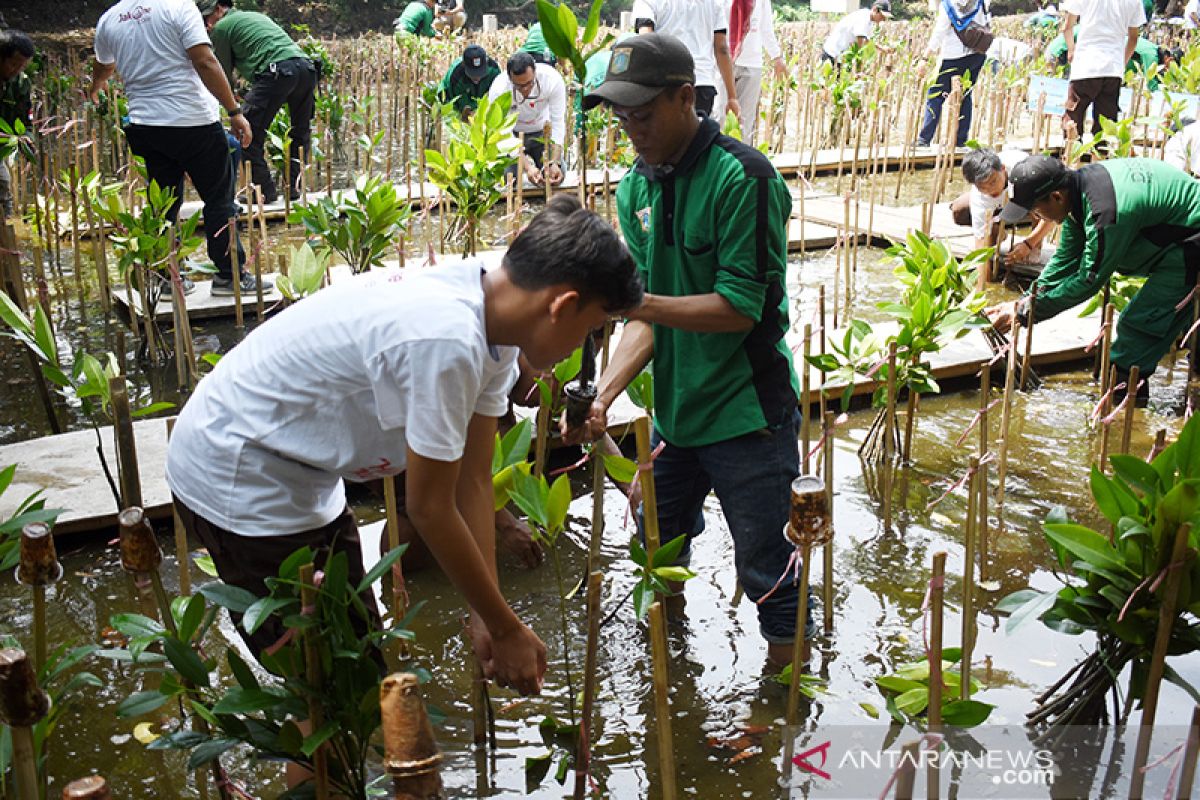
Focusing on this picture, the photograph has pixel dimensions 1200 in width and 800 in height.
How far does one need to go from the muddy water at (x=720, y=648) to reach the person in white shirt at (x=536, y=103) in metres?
4.13

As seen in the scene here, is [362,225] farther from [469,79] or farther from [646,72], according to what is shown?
[469,79]

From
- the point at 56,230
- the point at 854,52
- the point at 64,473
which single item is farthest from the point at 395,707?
the point at 854,52

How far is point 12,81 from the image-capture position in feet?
18.9

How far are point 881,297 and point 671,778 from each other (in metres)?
4.38

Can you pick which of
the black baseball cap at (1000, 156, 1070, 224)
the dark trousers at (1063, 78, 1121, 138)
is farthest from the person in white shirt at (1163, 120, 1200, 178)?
the dark trousers at (1063, 78, 1121, 138)

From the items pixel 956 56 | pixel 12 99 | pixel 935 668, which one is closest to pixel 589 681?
pixel 935 668

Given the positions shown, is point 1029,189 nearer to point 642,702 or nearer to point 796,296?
point 796,296

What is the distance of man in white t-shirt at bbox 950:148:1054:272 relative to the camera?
5352 millimetres

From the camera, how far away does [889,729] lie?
263 cm

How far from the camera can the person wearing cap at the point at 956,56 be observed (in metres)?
9.06

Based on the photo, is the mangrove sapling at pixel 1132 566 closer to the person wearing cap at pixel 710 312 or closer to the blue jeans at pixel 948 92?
the person wearing cap at pixel 710 312

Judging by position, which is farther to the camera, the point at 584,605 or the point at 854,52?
the point at 854,52

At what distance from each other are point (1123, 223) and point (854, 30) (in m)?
8.14

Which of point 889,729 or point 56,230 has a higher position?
point 56,230
